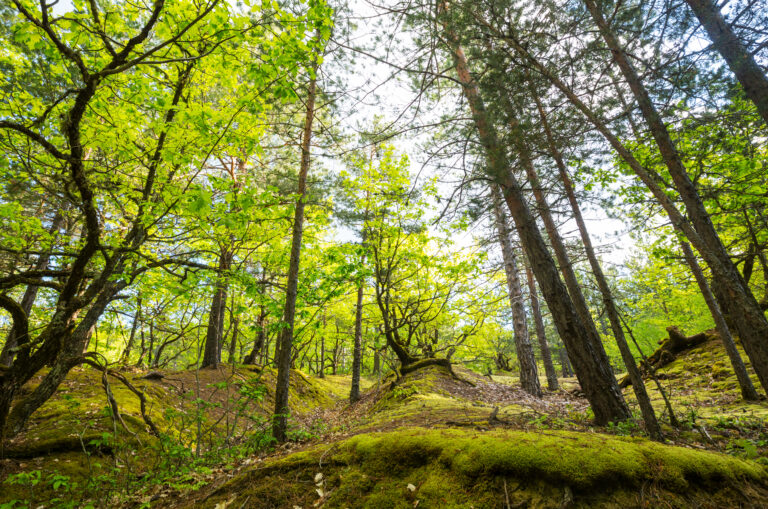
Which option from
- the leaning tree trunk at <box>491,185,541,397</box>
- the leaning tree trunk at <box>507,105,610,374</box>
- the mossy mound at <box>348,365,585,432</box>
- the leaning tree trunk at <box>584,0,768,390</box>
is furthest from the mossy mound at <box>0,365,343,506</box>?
the leaning tree trunk at <box>491,185,541,397</box>

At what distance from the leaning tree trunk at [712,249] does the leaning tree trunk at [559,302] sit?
5.59 ft

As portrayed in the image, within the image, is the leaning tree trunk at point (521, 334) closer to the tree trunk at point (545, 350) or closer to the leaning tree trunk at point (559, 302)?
the tree trunk at point (545, 350)

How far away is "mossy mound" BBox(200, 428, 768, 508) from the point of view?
83.0 inches

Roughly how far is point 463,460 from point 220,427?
7669mm

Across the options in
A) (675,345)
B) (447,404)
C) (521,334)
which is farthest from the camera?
(675,345)

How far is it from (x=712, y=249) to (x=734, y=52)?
2.69 meters

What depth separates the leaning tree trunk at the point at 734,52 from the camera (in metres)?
4.05

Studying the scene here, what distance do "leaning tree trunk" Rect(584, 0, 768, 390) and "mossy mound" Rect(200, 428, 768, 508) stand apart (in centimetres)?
262

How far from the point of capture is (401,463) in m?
2.71

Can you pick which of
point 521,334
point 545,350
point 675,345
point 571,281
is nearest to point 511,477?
point 571,281

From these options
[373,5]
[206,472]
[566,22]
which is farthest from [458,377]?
[373,5]

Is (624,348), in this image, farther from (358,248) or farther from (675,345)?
(675,345)

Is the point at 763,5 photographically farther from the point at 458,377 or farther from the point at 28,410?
the point at 28,410

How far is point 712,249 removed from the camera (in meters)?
4.53
